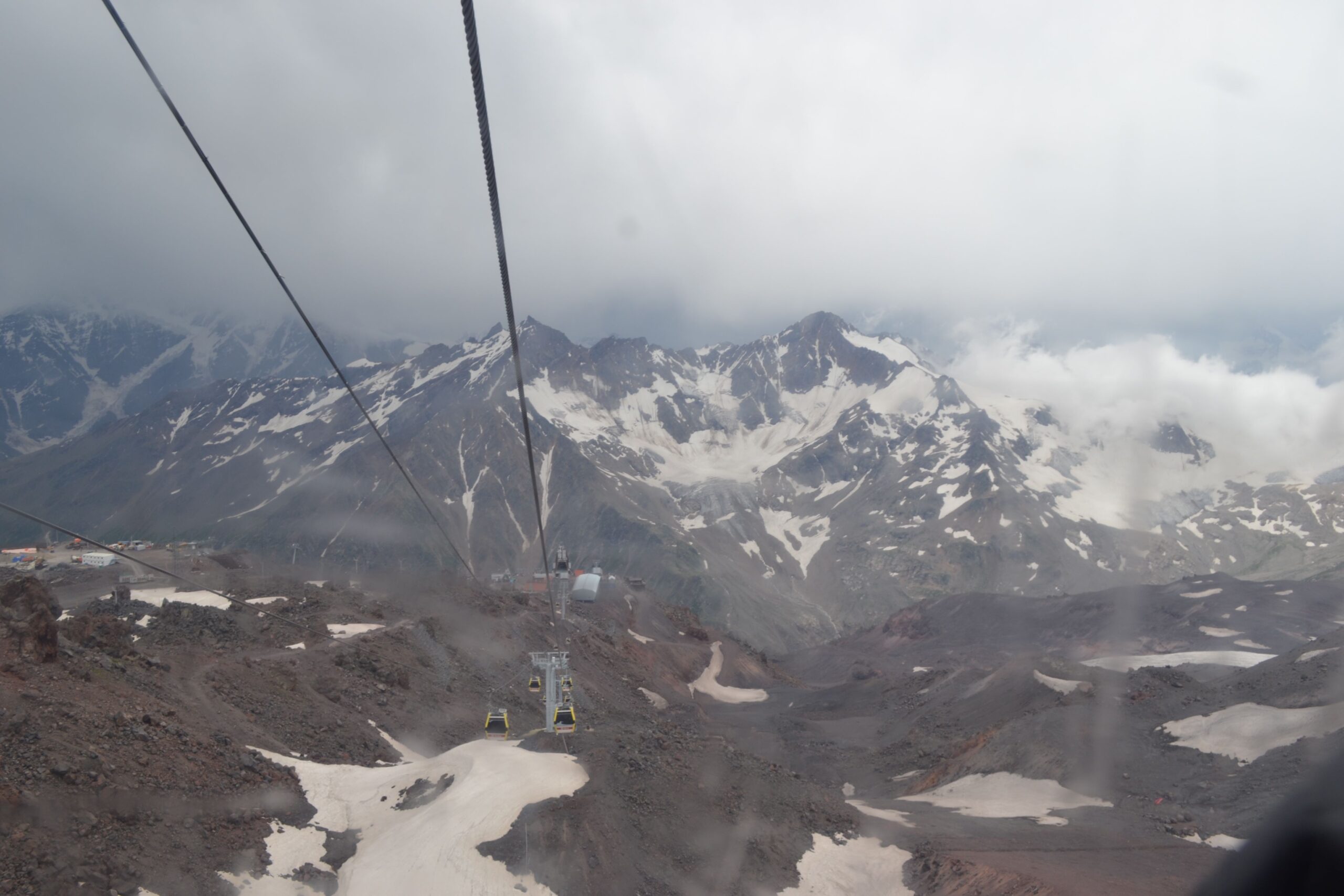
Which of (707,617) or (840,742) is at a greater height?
(840,742)

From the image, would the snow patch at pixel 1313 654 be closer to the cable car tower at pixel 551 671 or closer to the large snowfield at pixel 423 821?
the cable car tower at pixel 551 671

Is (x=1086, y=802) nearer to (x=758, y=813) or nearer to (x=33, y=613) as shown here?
(x=758, y=813)

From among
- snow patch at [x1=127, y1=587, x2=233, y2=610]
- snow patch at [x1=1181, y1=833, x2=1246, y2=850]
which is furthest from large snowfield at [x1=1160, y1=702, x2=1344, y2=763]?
snow patch at [x1=127, y1=587, x2=233, y2=610]

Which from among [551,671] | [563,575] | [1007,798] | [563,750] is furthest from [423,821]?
[1007,798]

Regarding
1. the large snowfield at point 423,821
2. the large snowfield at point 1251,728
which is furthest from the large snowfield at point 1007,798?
the large snowfield at point 423,821

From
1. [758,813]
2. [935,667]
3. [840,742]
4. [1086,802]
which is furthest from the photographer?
[935,667]

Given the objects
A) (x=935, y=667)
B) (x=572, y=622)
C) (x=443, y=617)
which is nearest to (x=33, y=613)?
(x=443, y=617)
